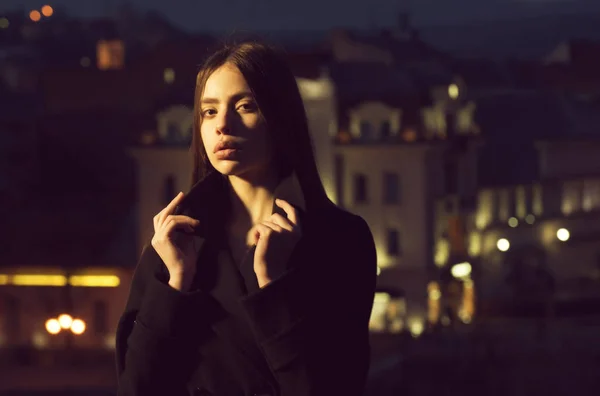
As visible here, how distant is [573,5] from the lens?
8788cm

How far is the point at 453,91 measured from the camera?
46062 mm

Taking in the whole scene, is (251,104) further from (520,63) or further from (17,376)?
(520,63)

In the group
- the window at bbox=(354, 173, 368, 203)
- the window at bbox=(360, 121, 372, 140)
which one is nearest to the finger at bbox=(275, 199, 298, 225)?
the window at bbox=(360, 121, 372, 140)

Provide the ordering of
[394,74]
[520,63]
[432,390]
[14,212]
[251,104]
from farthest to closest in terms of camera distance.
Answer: [520,63]
[14,212]
[394,74]
[432,390]
[251,104]

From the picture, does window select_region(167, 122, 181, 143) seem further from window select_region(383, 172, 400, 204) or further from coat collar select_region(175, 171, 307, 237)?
coat collar select_region(175, 171, 307, 237)

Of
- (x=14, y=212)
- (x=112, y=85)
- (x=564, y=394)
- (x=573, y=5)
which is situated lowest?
(x=564, y=394)

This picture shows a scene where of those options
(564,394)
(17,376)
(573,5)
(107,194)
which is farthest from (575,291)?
(573,5)

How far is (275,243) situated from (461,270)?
140ft

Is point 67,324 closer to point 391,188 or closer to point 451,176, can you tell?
point 391,188

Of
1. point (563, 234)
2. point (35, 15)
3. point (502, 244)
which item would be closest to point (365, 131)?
point (502, 244)

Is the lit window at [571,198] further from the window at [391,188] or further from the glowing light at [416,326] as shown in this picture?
the glowing light at [416,326]

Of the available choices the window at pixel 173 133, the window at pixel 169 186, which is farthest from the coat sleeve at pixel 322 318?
the window at pixel 173 133

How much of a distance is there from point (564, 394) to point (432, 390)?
2981mm

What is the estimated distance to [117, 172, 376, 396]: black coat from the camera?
4.33 m
